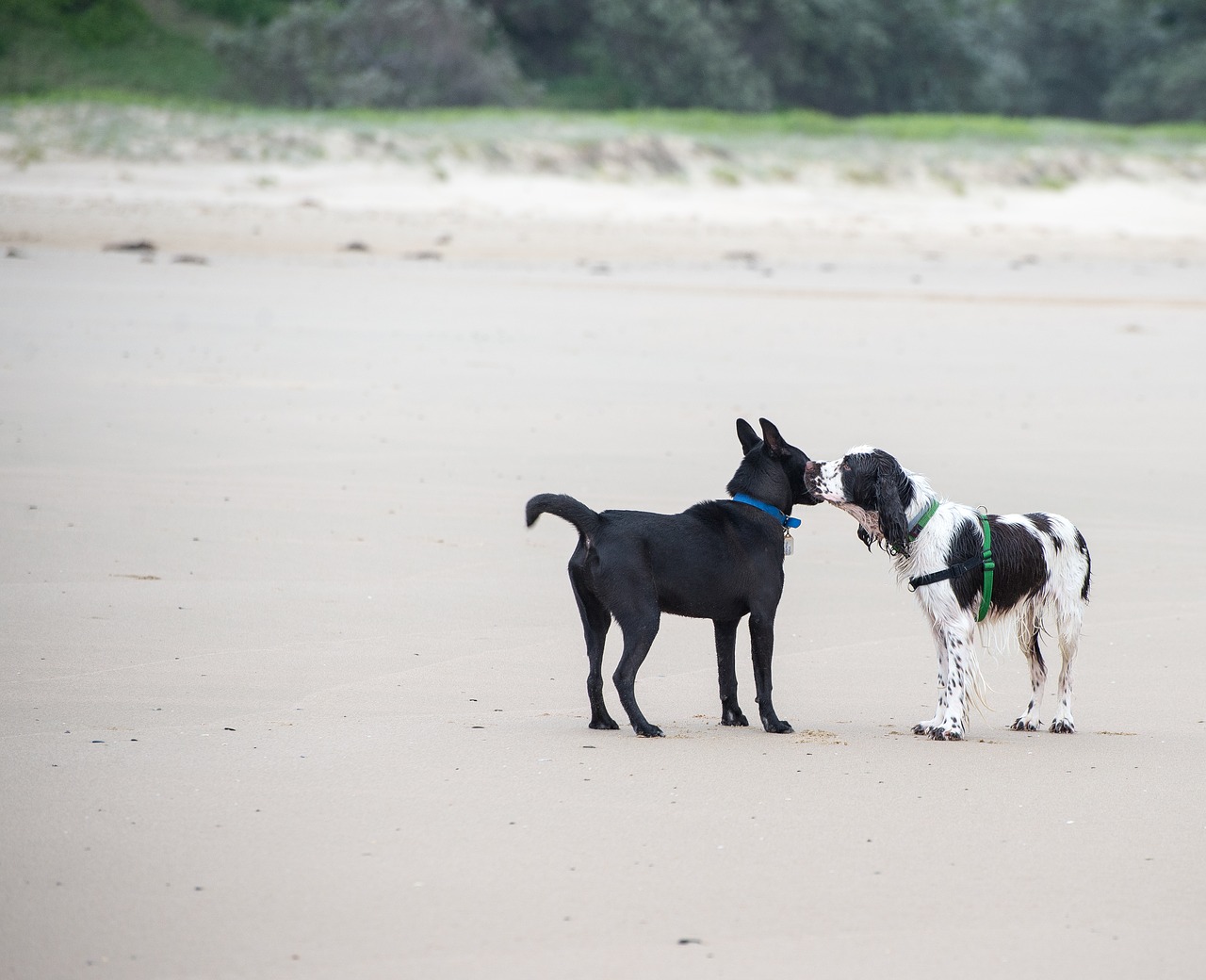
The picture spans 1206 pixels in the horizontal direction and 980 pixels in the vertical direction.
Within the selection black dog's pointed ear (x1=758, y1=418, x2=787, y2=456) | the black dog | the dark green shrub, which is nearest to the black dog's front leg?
the black dog

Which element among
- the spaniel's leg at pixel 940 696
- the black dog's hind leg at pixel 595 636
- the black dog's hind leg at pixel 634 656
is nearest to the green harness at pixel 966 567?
the spaniel's leg at pixel 940 696

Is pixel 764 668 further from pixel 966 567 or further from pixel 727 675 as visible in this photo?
pixel 966 567

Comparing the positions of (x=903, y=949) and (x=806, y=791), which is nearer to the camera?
(x=903, y=949)

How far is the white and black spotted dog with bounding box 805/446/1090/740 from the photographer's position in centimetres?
514

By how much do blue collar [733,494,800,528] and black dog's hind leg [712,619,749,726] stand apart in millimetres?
374

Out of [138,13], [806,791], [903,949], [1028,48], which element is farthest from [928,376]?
[1028,48]

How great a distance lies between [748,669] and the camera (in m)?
6.02

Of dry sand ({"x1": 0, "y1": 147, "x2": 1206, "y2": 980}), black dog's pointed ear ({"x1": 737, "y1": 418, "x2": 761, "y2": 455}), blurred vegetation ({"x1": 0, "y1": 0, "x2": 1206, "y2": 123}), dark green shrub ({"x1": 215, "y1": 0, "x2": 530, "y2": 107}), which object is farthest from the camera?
blurred vegetation ({"x1": 0, "y1": 0, "x2": 1206, "y2": 123})

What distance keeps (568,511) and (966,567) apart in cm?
134

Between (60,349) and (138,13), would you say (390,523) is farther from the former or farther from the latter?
(138,13)

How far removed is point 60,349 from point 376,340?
2629mm

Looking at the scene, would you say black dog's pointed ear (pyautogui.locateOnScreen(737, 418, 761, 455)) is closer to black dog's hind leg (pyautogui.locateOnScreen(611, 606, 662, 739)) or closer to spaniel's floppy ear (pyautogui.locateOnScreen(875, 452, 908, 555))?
spaniel's floppy ear (pyautogui.locateOnScreen(875, 452, 908, 555))

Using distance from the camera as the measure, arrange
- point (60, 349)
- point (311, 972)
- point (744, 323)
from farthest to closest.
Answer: point (744, 323), point (60, 349), point (311, 972)

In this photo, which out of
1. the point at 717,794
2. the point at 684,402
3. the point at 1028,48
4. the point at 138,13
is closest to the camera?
the point at 717,794
